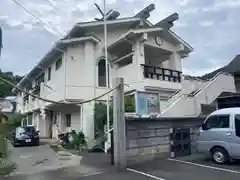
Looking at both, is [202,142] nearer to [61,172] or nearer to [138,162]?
[138,162]

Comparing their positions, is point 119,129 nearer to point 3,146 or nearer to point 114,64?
point 3,146

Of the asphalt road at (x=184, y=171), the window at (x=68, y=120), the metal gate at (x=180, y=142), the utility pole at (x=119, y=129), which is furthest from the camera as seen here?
the window at (x=68, y=120)

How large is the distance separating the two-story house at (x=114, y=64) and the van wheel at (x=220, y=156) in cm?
450

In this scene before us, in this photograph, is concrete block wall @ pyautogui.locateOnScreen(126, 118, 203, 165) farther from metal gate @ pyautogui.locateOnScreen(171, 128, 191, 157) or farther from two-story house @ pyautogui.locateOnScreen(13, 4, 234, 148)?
two-story house @ pyautogui.locateOnScreen(13, 4, 234, 148)

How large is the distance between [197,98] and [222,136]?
22.0ft

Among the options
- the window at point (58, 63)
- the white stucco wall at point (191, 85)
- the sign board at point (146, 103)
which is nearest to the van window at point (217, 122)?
the sign board at point (146, 103)

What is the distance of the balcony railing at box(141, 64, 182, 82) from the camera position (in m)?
17.2

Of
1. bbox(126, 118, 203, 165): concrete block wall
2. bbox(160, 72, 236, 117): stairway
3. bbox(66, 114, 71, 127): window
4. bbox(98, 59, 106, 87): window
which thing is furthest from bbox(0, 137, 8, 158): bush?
bbox(66, 114, 71, 127): window

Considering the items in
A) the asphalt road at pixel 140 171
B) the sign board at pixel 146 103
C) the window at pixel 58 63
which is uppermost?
the window at pixel 58 63

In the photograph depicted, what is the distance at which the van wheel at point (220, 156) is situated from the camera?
9867 millimetres

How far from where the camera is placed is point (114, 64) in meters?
18.7

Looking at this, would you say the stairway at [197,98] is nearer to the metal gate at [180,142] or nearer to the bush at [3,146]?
the metal gate at [180,142]

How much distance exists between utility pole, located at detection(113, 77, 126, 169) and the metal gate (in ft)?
10.3

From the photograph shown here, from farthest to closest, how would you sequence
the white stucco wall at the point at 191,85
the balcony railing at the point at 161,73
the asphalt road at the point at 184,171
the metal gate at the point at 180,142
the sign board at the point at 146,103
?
the balcony railing at the point at 161,73, the white stucco wall at the point at 191,85, the sign board at the point at 146,103, the metal gate at the point at 180,142, the asphalt road at the point at 184,171
